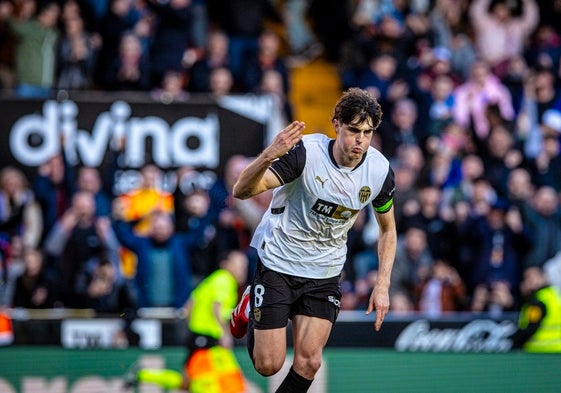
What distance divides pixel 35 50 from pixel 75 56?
50 centimetres

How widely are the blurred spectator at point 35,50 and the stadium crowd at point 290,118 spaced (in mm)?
18

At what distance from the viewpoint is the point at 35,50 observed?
1552 centimetres

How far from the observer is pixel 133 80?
51.5 ft

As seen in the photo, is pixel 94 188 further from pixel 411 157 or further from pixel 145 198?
pixel 411 157

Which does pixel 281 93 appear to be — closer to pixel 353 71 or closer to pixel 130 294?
pixel 353 71

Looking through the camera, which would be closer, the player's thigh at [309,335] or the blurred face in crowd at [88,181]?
the player's thigh at [309,335]

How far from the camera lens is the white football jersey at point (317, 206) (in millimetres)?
8695

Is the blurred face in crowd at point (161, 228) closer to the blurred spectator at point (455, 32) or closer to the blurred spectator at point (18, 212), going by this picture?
the blurred spectator at point (18, 212)

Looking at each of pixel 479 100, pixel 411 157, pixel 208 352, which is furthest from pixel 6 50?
pixel 479 100

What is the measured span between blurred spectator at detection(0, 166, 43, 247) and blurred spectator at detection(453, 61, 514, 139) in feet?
18.2

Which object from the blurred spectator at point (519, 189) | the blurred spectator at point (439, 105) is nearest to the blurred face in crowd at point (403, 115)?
the blurred spectator at point (439, 105)

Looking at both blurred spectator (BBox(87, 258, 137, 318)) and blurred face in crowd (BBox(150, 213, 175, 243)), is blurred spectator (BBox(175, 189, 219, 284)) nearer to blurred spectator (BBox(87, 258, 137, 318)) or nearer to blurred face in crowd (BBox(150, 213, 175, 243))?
blurred face in crowd (BBox(150, 213, 175, 243))

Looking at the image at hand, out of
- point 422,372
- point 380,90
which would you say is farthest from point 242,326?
point 380,90

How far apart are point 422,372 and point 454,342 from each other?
0.98m
